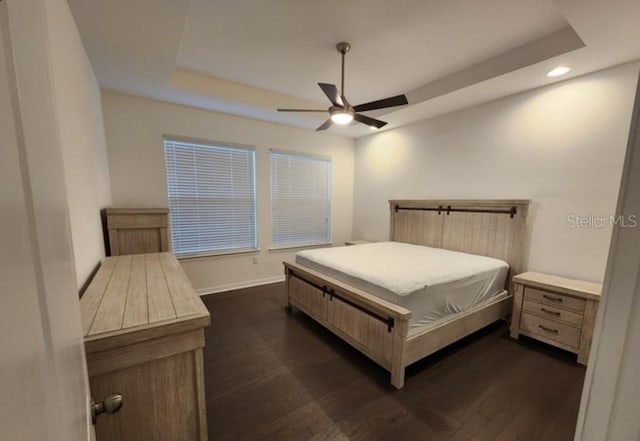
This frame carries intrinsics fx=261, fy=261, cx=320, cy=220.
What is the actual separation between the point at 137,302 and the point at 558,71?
3.75 meters

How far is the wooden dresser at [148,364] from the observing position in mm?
1008

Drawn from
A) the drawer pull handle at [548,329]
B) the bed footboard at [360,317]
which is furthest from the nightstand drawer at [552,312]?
the bed footboard at [360,317]

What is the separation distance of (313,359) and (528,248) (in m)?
2.60

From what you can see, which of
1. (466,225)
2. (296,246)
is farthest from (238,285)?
(466,225)

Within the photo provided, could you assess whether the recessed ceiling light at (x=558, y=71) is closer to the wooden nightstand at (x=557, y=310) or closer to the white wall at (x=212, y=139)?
the wooden nightstand at (x=557, y=310)

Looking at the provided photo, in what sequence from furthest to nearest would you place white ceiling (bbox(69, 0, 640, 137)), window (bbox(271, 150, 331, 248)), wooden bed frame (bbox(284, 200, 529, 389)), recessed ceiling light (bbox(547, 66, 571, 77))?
window (bbox(271, 150, 331, 248)), recessed ceiling light (bbox(547, 66, 571, 77)), wooden bed frame (bbox(284, 200, 529, 389)), white ceiling (bbox(69, 0, 640, 137))

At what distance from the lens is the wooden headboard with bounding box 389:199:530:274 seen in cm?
289

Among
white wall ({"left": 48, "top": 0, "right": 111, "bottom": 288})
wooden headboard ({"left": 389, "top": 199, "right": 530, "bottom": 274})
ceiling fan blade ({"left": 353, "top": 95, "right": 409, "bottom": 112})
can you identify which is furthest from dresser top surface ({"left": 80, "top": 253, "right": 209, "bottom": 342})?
wooden headboard ({"left": 389, "top": 199, "right": 530, "bottom": 274})

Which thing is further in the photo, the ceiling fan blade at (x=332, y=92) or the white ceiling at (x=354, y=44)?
the ceiling fan blade at (x=332, y=92)

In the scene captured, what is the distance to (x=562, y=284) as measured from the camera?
93.7 inches

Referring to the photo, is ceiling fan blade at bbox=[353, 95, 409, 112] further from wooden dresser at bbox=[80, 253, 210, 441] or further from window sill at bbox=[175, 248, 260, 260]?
window sill at bbox=[175, 248, 260, 260]

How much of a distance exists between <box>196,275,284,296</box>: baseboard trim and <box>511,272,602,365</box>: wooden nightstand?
322 centimetres

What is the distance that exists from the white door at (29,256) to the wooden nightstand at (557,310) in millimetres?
3187

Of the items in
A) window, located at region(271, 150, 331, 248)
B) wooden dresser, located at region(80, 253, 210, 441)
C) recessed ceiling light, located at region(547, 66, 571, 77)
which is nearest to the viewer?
wooden dresser, located at region(80, 253, 210, 441)
